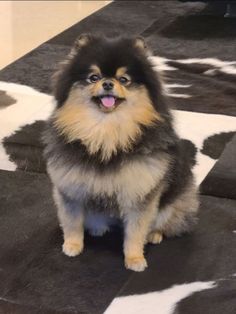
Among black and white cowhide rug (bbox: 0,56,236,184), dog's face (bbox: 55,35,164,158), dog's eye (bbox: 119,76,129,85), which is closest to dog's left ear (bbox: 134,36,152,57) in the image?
dog's face (bbox: 55,35,164,158)

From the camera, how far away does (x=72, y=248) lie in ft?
6.81

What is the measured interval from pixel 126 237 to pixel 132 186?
209 mm

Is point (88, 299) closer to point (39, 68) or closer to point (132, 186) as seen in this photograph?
point (132, 186)

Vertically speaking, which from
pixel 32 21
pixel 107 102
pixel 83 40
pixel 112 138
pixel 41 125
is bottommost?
pixel 32 21

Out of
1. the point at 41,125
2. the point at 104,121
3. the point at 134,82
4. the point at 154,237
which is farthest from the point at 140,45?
the point at 41,125

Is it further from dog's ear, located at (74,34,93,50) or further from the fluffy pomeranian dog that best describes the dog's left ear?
dog's ear, located at (74,34,93,50)

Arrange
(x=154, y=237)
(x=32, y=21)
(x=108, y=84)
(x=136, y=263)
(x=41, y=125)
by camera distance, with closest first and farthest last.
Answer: (x=108, y=84) → (x=136, y=263) → (x=154, y=237) → (x=41, y=125) → (x=32, y=21)

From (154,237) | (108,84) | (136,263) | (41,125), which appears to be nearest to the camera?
(108,84)

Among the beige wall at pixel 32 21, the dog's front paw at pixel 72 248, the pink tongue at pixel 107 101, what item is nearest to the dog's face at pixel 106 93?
the pink tongue at pixel 107 101

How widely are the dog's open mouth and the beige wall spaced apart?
2316mm

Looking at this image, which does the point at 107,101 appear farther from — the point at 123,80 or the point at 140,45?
the point at 140,45

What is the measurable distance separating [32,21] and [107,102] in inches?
137

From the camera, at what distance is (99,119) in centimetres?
188

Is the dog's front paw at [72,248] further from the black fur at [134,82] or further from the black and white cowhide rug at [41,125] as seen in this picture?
the black and white cowhide rug at [41,125]
